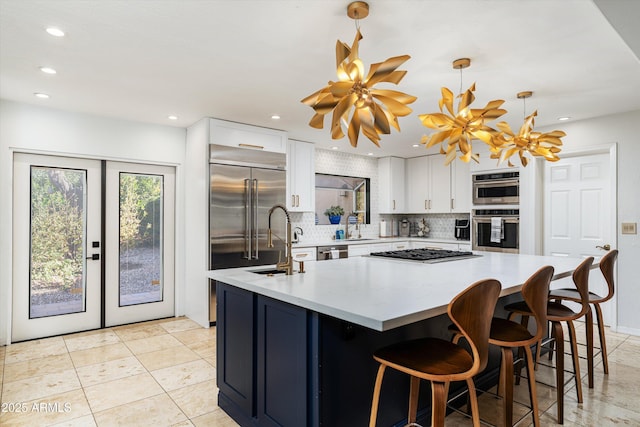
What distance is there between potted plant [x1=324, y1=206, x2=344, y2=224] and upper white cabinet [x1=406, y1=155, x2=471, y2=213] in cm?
144

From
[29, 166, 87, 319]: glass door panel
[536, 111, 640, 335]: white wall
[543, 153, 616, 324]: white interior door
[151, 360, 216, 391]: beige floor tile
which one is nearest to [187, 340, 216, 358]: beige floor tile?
[151, 360, 216, 391]: beige floor tile

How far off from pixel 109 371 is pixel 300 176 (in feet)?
11.0

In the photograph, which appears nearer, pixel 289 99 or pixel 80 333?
pixel 289 99

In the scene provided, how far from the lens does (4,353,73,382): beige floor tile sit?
10.1ft

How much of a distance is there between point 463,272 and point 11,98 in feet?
14.4

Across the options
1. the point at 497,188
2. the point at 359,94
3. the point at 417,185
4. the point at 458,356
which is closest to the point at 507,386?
the point at 458,356

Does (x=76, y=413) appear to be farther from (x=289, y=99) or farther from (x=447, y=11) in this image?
(x=447, y=11)

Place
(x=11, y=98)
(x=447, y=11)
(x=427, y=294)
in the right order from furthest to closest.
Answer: (x=11, y=98) < (x=447, y=11) < (x=427, y=294)

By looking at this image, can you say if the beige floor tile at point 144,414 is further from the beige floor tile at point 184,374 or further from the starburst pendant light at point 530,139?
the starburst pendant light at point 530,139

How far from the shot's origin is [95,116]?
4.25 metres

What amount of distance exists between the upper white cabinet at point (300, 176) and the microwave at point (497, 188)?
7.99ft

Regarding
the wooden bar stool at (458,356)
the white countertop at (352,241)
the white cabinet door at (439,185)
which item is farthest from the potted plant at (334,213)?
the wooden bar stool at (458,356)

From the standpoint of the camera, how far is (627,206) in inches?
164

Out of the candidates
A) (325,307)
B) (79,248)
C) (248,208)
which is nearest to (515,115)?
(248,208)
